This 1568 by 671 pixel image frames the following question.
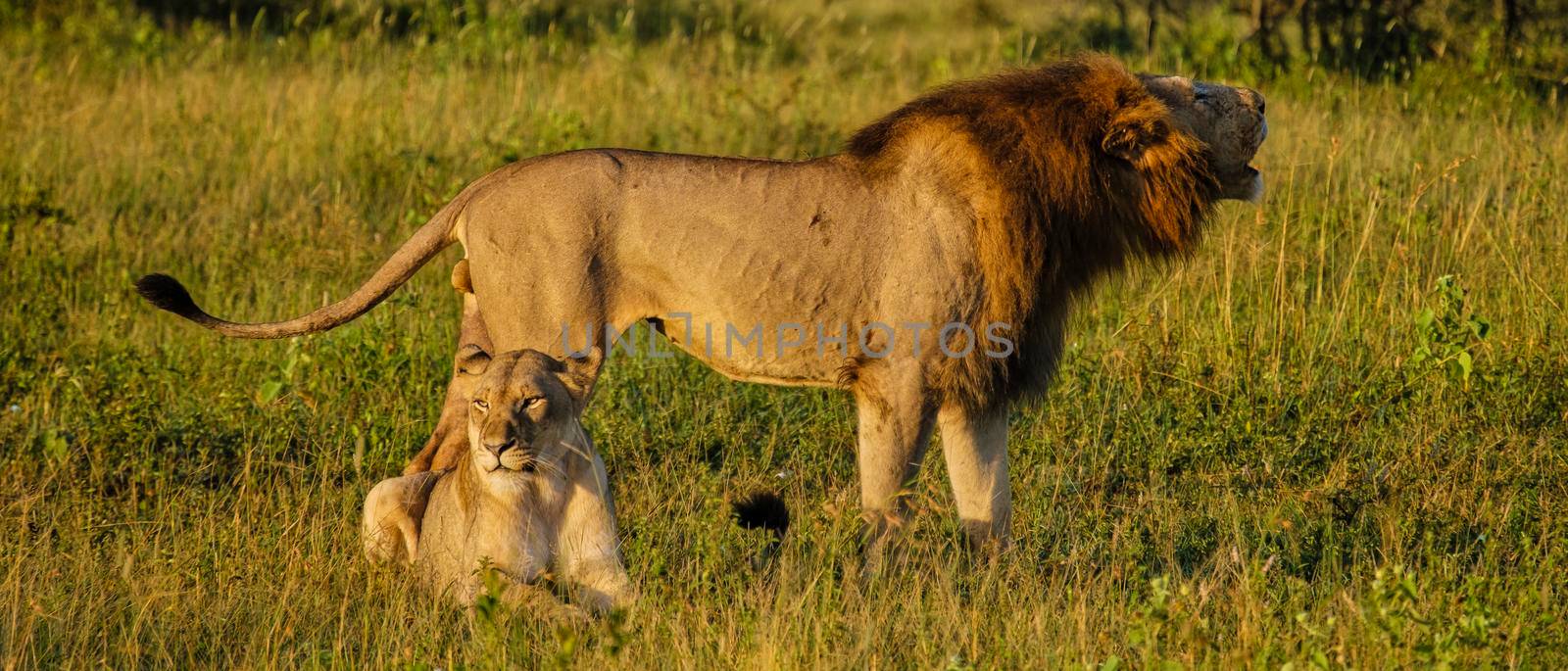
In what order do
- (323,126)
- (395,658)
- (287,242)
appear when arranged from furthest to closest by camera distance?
(323,126), (287,242), (395,658)

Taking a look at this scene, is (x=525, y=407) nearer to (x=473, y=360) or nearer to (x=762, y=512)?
(x=473, y=360)

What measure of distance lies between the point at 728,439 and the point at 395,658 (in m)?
2.03

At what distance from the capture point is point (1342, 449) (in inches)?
211

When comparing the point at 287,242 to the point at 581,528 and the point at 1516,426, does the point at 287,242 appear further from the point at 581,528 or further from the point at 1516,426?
the point at 1516,426

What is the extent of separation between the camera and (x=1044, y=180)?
4.22 meters

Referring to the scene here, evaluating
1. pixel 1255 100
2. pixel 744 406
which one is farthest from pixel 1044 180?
pixel 744 406

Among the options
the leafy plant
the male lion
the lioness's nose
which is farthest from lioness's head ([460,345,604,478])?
the leafy plant

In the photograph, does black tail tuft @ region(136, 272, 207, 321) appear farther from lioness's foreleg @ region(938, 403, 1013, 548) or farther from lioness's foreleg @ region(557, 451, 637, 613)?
lioness's foreleg @ region(938, 403, 1013, 548)

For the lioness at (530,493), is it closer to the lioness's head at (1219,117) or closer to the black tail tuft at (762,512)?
the black tail tuft at (762,512)

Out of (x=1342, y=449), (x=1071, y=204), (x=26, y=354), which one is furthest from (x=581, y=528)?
(x=26, y=354)

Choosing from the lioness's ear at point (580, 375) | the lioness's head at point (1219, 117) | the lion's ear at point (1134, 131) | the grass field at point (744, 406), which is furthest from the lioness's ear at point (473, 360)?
the lioness's head at point (1219, 117)

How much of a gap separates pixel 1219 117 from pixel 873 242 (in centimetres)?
98

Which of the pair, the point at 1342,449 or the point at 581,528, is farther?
the point at 1342,449

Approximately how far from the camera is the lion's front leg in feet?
13.6
